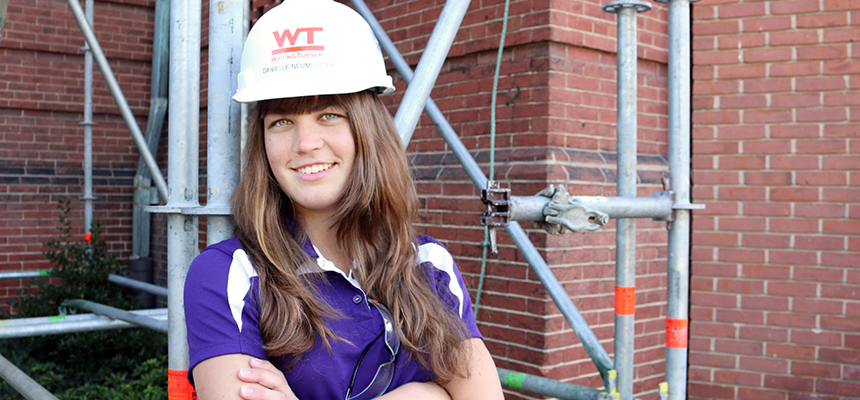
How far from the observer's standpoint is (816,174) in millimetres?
3887

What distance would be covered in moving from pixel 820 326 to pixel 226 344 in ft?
11.6

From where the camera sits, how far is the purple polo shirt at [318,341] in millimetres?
1475

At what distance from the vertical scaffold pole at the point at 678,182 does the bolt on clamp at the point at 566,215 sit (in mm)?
487

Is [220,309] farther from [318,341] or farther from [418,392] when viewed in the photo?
[418,392]

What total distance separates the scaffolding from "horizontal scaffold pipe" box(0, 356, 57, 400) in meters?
0.01

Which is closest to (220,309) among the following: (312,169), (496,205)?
(312,169)

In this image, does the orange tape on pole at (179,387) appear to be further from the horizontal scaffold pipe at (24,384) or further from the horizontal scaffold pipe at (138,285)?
the horizontal scaffold pipe at (138,285)

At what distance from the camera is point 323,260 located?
171 centimetres

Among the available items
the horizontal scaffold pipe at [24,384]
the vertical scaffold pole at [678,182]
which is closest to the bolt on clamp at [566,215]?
the vertical scaffold pole at [678,182]

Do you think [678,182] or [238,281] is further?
[678,182]

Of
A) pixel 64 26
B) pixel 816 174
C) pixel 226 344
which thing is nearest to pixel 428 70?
pixel 226 344

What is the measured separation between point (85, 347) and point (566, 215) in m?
4.84

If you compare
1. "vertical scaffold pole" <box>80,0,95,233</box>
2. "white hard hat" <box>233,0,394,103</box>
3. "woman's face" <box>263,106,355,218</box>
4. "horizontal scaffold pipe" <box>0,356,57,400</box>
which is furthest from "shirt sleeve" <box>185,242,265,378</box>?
"vertical scaffold pole" <box>80,0,95,233</box>

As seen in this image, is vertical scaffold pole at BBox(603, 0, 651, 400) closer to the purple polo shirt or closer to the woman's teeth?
the purple polo shirt
